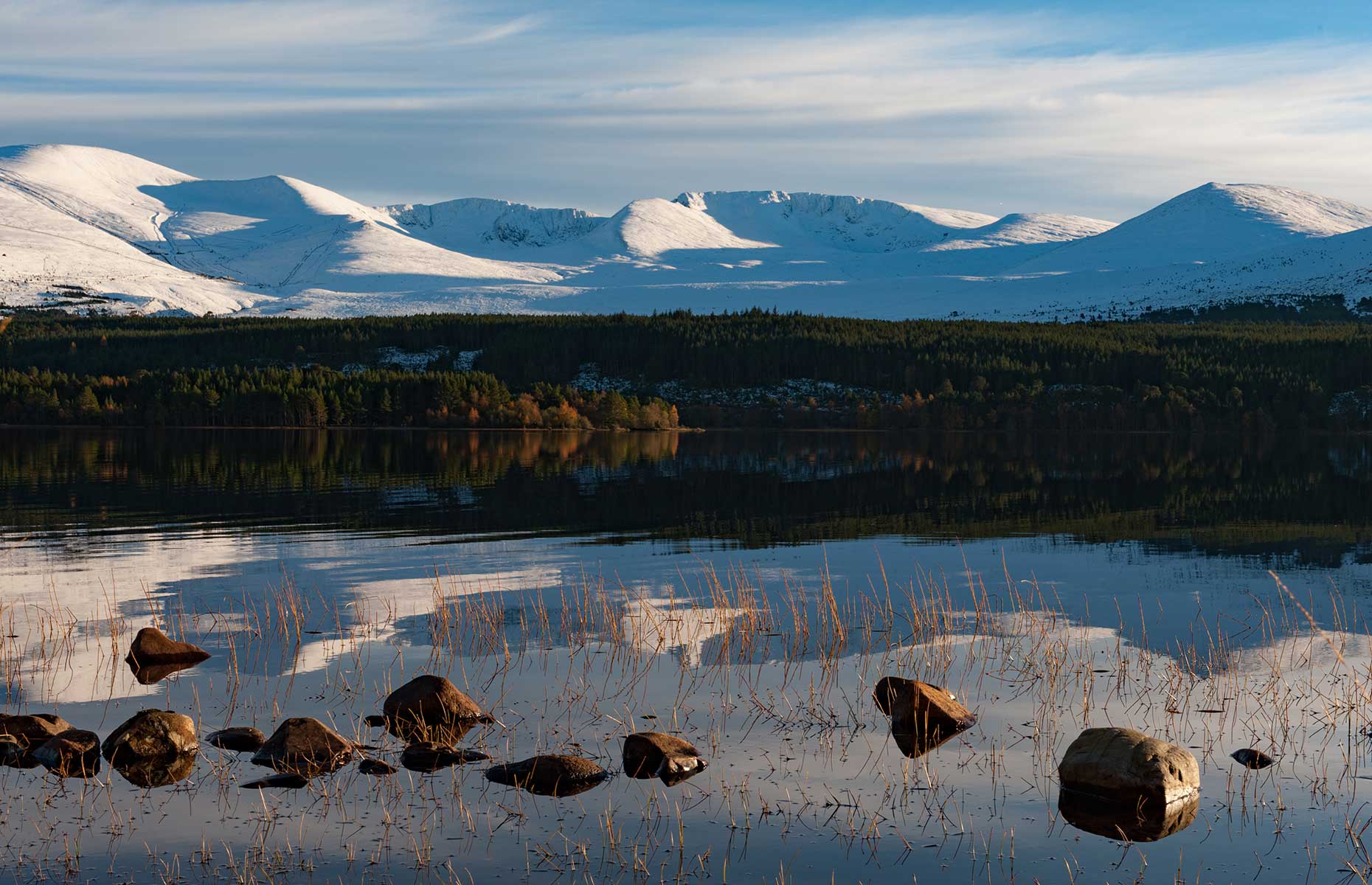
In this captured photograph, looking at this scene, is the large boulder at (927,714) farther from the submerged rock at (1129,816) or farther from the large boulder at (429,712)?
the large boulder at (429,712)

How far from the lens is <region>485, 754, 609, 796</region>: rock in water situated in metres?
18.8

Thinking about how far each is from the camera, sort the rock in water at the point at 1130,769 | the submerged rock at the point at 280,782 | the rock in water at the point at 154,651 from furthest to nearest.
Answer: the rock in water at the point at 154,651
the submerged rock at the point at 280,782
the rock in water at the point at 1130,769

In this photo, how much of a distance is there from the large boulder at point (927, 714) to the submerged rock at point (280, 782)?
942 cm

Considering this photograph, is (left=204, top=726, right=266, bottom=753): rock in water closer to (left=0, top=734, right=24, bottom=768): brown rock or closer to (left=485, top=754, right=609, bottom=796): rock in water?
(left=0, top=734, right=24, bottom=768): brown rock

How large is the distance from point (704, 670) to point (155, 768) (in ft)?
35.1

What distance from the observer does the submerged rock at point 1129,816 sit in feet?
57.9

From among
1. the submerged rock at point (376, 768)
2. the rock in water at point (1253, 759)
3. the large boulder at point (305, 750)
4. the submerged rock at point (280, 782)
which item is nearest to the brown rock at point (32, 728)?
the large boulder at point (305, 750)

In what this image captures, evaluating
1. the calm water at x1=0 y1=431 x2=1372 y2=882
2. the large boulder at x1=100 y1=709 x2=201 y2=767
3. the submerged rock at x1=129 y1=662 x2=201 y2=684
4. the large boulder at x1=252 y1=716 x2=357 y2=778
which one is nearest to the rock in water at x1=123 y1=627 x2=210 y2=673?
the submerged rock at x1=129 y1=662 x2=201 y2=684

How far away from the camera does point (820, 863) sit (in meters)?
16.5

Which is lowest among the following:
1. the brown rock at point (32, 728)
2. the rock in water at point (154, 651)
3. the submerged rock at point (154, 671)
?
the submerged rock at point (154, 671)

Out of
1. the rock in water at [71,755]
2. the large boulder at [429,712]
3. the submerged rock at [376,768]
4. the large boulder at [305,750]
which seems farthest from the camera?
the large boulder at [429,712]

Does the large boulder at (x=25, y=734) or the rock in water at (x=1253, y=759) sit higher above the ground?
the large boulder at (x=25, y=734)

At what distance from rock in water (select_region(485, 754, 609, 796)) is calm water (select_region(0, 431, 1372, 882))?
0.27 metres

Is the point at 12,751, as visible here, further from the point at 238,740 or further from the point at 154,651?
the point at 154,651
